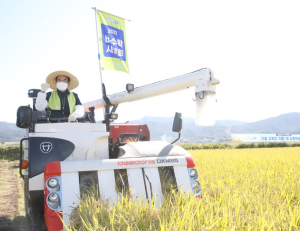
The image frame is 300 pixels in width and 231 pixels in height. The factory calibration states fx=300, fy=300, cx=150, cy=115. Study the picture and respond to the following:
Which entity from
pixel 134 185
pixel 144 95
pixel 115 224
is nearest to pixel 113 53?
pixel 144 95

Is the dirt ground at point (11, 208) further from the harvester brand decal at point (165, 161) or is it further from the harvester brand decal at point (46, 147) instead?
the harvester brand decal at point (165, 161)

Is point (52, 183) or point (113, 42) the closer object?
point (52, 183)

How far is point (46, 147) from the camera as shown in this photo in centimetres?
380

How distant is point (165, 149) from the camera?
4.07 m

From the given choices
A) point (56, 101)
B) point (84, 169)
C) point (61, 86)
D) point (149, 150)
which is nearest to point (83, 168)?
point (84, 169)

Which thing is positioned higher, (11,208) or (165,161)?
(165,161)

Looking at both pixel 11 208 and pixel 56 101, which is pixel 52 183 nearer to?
pixel 56 101

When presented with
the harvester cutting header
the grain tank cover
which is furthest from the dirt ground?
the grain tank cover

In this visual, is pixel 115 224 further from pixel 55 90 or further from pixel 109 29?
pixel 109 29

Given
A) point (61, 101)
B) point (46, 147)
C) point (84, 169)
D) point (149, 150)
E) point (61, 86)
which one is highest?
point (61, 86)

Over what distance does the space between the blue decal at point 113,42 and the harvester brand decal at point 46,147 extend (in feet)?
11.9

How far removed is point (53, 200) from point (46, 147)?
762mm

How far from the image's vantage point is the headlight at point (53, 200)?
330 cm

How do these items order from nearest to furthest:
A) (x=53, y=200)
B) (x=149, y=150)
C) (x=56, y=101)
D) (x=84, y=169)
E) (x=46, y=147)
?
(x=53, y=200)
(x=84, y=169)
(x=46, y=147)
(x=149, y=150)
(x=56, y=101)
